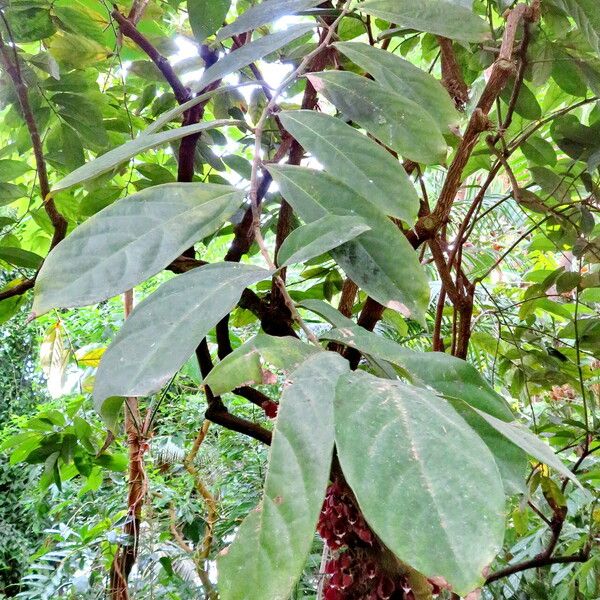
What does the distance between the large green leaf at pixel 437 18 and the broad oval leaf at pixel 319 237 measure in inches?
6.5

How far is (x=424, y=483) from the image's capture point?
6.0 inches

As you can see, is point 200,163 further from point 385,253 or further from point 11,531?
point 11,531

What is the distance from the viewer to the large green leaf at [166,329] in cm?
20

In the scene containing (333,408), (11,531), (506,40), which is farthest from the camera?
(11,531)

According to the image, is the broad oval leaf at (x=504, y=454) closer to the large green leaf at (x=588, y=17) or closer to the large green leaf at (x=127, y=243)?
the large green leaf at (x=127, y=243)

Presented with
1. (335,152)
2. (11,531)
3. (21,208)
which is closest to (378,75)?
(335,152)

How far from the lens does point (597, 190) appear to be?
2.25ft

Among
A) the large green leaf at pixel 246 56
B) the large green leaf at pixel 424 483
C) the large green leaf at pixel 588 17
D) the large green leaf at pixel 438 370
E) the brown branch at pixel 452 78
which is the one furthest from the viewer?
the brown branch at pixel 452 78

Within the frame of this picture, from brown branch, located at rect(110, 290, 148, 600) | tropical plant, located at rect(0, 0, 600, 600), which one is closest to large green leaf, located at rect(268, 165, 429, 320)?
tropical plant, located at rect(0, 0, 600, 600)

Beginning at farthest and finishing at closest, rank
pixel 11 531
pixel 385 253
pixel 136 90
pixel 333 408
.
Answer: pixel 11 531, pixel 136 90, pixel 385 253, pixel 333 408

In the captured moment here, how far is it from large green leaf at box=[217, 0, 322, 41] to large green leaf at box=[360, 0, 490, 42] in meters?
0.05

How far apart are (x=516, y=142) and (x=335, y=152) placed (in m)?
0.42

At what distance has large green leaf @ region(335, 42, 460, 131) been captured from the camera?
0.38 metres

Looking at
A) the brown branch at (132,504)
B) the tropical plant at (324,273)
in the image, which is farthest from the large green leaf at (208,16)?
the brown branch at (132,504)
